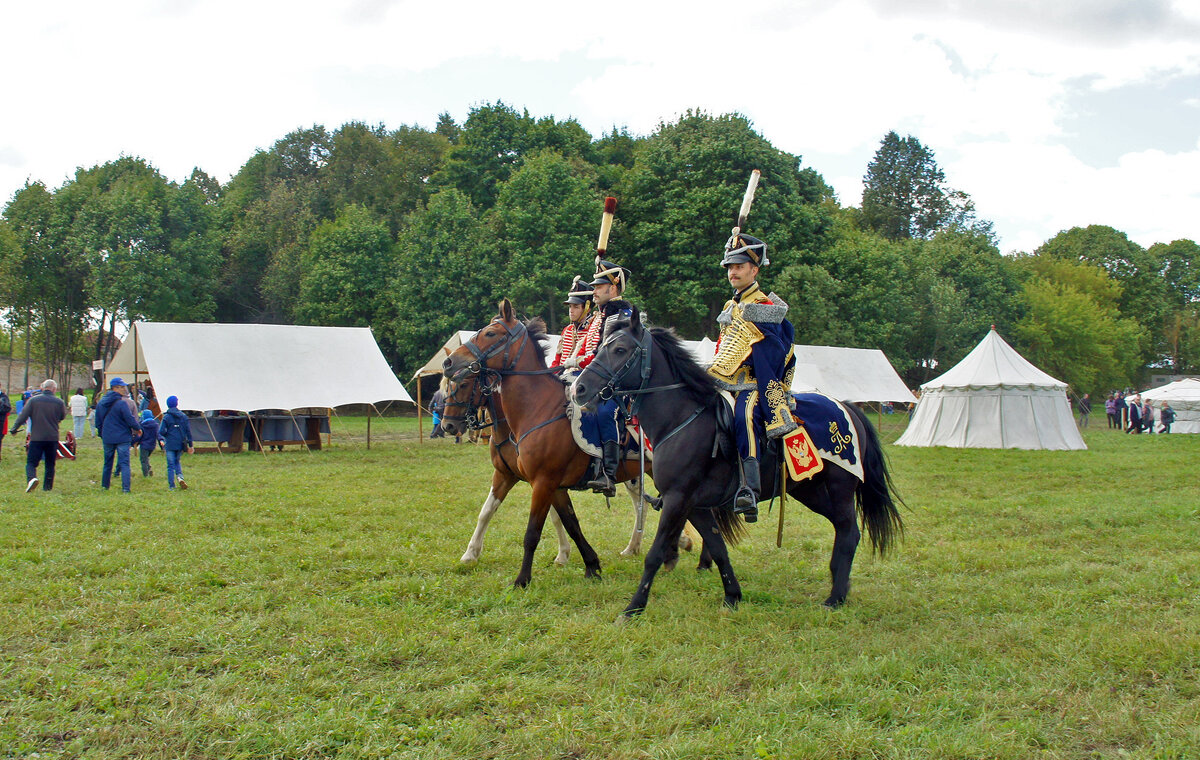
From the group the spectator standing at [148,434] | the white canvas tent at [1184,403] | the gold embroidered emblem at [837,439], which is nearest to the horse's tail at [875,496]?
the gold embroidered emblem at [837,439]

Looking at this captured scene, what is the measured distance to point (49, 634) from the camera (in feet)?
17.3

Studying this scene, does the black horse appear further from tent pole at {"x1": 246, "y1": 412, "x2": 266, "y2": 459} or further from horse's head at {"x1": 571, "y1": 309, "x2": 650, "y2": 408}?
tent pole at {"x1": 246, "y1": 412, "x2": 266, "y2": 459}

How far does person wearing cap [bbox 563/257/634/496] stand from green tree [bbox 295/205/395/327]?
121ft

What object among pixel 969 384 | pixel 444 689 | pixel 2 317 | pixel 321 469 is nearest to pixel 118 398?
pixel 321 469

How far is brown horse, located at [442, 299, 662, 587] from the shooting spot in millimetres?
6984

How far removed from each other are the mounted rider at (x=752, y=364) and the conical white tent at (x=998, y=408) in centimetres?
2079

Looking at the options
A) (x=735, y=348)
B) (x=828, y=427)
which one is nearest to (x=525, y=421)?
(x=735, y=348)

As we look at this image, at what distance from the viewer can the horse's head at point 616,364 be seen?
18.5ft

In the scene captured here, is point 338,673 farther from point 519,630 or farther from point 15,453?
point 15,453

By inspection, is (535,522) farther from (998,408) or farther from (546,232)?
(546,232)

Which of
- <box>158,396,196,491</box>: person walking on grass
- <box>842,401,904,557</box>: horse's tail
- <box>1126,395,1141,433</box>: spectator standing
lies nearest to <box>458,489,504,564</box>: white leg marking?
<box>842,401,904,557</box>: horse's tail

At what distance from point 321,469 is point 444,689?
44.3 ft

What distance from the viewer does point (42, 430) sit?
507 inches

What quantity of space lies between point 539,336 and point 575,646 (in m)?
3.42
